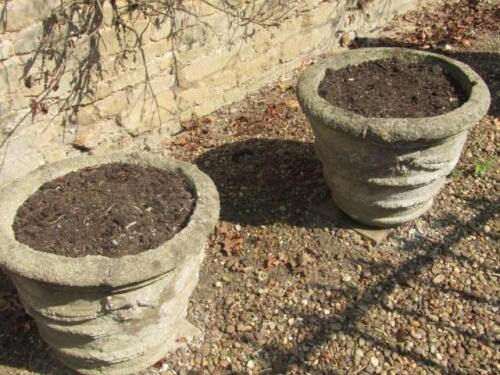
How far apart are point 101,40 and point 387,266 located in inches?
106

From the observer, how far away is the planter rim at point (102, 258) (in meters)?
2.51

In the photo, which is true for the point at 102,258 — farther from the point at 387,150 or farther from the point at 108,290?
the point at 387,150

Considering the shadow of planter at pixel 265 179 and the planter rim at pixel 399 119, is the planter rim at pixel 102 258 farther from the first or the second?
the shadow of planter at pixel 265 179

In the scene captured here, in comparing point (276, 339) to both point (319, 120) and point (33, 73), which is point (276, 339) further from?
point (33, 73)

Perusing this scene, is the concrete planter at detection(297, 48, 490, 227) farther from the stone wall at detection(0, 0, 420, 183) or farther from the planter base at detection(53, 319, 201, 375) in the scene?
the planter base at detection(53, 319, 201, 375)

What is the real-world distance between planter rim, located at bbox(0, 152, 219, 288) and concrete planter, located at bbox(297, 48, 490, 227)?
968 mm

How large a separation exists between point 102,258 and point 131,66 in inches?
90.7

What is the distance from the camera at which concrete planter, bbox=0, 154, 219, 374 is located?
8.37 ft

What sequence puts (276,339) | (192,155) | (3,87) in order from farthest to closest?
(192,155)
(3,87)
(276,339)

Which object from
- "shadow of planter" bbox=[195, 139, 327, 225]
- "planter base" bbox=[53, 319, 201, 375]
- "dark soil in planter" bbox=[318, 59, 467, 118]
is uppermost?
"dark soil in planter" bbox=[318, 59, 467, 118]

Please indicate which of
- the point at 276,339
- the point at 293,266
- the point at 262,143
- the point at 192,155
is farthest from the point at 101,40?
the point at 276,339

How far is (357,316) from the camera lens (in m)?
3.50

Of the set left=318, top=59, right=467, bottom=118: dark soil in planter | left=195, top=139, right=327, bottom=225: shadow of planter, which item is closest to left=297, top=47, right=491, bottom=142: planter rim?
left=318, top=59, right=467, bottom=118: dark soil in planter

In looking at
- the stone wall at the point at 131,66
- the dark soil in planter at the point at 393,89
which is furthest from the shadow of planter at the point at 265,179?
the dark soil in planter at the point at 393,89
